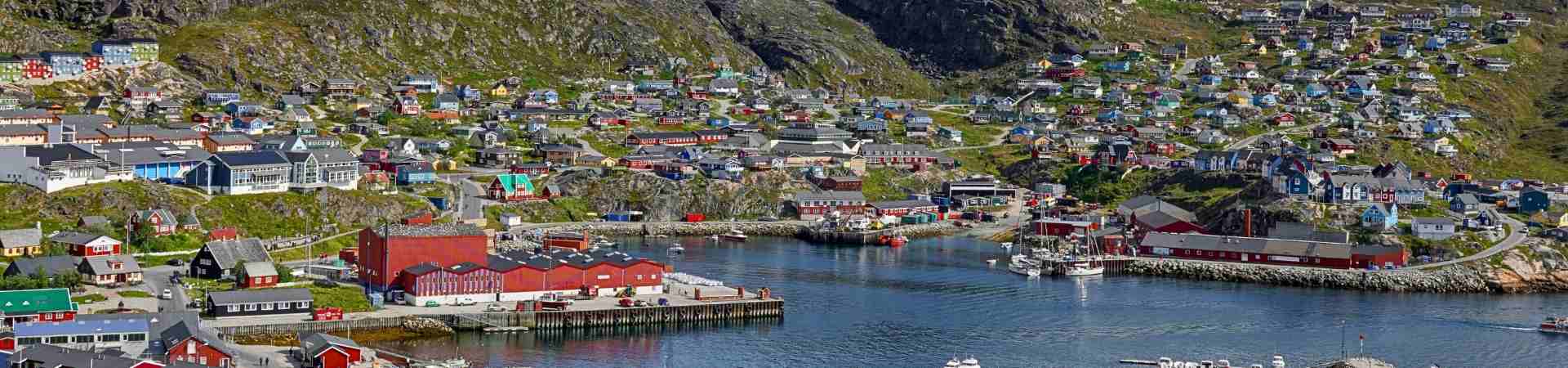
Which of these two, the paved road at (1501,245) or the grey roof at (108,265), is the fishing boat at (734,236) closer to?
the paved road at (1501,245)

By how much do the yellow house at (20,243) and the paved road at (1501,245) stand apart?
63.8 m

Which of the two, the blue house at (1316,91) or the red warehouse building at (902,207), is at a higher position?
the blue house at (1316,91)

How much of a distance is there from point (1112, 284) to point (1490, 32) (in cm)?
10770

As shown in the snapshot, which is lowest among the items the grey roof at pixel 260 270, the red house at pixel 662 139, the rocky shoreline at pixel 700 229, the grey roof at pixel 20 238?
the grey roof at pixel 260 270

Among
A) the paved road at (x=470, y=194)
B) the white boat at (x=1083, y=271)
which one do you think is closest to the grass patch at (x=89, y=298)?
the paved road at (x=470, y=194)

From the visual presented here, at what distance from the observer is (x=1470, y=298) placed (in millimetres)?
91375

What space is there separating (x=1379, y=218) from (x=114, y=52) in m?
83.2

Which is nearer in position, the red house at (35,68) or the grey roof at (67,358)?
the grey roof at (67,358)

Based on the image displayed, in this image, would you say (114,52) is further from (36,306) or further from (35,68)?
(36,306)

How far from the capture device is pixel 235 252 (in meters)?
84.4

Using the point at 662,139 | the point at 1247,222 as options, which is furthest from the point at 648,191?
the point at 1247,222

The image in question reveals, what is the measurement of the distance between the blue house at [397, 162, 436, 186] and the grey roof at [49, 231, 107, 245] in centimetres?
2713

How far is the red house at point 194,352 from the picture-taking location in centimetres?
6347

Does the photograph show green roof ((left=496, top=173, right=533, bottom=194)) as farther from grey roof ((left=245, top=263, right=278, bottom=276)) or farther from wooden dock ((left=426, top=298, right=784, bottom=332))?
wooden dock ((left=426, top=298, right=784, bottom=332))
